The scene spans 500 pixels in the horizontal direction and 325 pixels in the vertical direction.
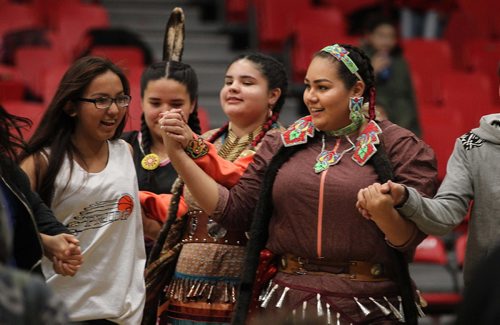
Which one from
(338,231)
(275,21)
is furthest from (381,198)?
(275,21)

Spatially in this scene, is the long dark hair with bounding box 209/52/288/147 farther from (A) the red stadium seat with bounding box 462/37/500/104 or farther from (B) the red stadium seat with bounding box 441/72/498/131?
(A) the red stadium seat with bounding box 462/37/500/104

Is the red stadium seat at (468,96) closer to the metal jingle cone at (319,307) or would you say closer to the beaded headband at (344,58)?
the beaded headband at (344,58)

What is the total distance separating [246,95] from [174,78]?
1.07ft

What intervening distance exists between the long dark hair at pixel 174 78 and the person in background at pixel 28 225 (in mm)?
932

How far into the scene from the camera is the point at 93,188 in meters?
3.43

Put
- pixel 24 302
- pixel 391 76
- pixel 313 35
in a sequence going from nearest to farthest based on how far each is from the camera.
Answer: pixel 24 302 → pixel 391 76 → pixel 313 35

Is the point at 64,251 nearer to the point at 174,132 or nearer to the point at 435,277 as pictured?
the point at 174,132

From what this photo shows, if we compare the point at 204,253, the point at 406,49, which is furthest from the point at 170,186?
the point at 406,49

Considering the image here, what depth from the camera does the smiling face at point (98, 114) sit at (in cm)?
350

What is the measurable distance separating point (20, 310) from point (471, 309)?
0.86m

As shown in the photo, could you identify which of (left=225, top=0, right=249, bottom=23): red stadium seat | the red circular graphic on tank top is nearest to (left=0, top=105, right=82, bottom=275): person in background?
the red circular graphic on tank top

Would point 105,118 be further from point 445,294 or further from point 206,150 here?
point 445,294

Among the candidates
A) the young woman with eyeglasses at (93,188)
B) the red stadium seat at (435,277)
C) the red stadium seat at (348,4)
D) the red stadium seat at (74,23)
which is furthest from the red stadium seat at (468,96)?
the young woman with eyeglasses at (93,188)

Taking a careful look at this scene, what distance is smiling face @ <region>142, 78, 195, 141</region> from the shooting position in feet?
13.3
